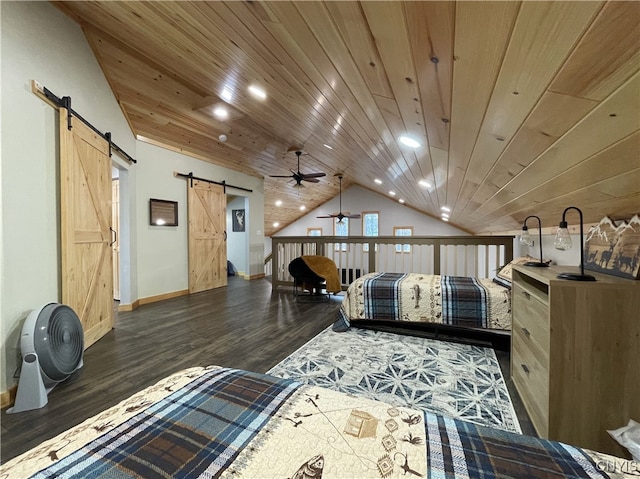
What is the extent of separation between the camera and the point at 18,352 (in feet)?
6.08

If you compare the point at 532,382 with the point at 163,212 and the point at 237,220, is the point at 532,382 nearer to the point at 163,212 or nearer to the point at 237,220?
the point at 163,212

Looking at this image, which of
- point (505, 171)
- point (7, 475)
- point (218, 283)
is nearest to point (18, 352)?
point (7, 475)

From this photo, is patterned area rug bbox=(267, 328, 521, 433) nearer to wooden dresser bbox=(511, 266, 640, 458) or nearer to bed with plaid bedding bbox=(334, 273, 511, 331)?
bed with plaid bedding bbox=(334, 273, 511, 331)

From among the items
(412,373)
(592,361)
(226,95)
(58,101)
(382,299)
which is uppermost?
(226,95)

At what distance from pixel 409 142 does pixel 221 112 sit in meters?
2.82

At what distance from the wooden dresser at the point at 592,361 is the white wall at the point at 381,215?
8603 mm

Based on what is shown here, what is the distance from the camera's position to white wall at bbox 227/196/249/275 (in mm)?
7121

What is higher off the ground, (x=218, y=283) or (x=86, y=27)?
(x=86, y=27)

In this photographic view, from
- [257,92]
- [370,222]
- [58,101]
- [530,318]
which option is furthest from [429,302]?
[370,222]

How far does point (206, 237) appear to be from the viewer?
5.54 m

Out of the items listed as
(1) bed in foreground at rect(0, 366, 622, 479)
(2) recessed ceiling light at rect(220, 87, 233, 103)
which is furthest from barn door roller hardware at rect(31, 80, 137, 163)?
(1) bed in foreground at rect(0, 366, 622, 479)

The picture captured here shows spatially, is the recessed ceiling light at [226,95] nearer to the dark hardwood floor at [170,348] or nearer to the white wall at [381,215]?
the dark hardwood floor at [170,348]

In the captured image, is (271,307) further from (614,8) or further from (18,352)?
(614,8)

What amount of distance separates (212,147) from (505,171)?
191 inches
